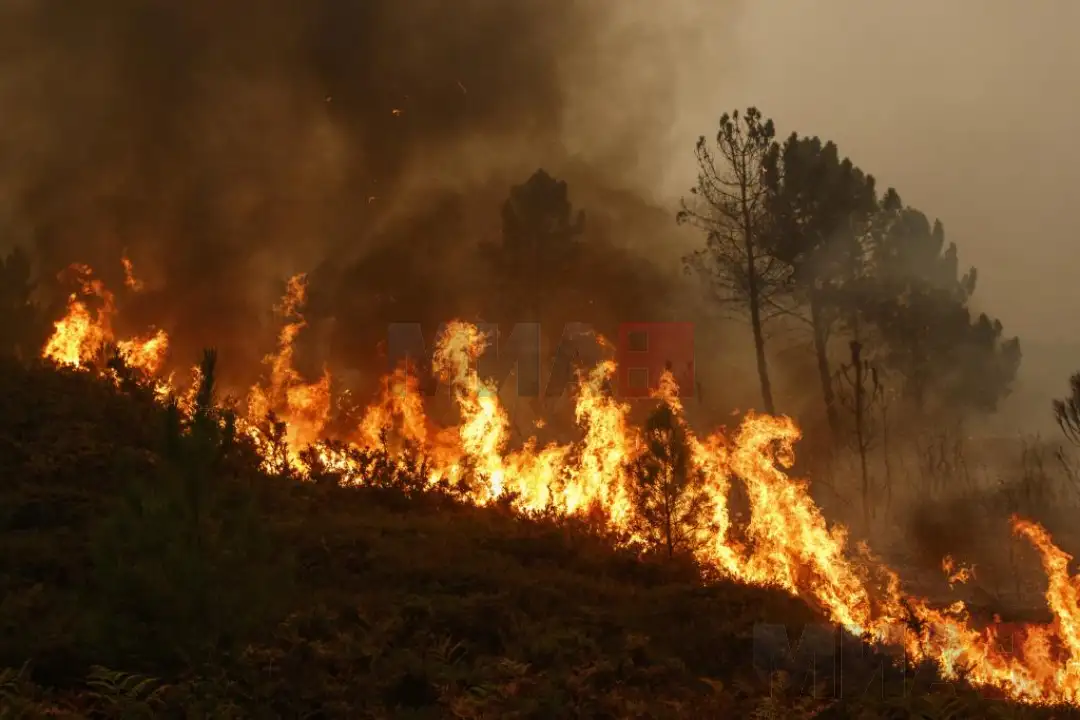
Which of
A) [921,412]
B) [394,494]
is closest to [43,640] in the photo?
[394,494]

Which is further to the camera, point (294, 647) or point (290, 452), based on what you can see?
point (290, 452)

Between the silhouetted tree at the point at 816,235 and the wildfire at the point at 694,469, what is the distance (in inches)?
369

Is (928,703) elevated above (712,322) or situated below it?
below

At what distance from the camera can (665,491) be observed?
14.9 metres

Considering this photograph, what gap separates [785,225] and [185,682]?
27.7 meters

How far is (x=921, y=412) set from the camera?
34.7 m

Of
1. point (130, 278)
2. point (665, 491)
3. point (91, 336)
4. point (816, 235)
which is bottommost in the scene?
point (665, 491)

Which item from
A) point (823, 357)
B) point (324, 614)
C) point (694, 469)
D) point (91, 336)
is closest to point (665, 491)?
point (694, 469)

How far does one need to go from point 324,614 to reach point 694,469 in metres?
9.19

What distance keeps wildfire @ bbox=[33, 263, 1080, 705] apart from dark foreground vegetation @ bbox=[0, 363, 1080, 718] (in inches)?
105

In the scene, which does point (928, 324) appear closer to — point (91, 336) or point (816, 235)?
point (816, 235)

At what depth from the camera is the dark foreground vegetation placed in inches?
294

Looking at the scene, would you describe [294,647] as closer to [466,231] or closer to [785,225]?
[785,225]

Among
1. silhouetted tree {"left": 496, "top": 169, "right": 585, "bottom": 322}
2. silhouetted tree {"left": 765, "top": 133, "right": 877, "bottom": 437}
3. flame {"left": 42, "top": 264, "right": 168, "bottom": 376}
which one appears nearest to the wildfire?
flame {"left": 42, "top": 264, "right": 168, "bottom": 376}
